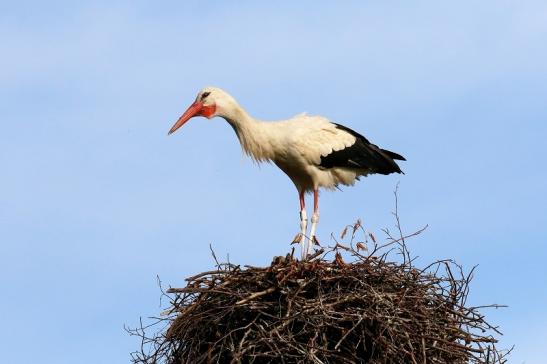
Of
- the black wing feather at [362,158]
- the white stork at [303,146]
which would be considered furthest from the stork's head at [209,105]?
the black wing feather at [362,158]

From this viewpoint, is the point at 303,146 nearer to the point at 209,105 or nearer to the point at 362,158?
the point at 362,158

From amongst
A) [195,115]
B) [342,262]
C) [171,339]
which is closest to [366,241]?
[342,262]

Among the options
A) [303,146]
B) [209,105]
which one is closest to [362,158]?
[303,146]

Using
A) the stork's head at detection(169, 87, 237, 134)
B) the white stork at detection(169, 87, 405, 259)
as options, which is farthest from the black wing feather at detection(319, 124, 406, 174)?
the stork's head at detection(169, 87, 237, 134)

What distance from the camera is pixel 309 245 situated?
33.2ft

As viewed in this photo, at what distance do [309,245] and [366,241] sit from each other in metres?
1.39

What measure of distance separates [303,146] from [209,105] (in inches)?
34.6

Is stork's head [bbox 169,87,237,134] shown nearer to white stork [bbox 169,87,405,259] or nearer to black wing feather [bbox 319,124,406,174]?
white stork [bbox 169,87,405,259]

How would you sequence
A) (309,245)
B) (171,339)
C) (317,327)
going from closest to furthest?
(317,327), (171,339), (309,245)

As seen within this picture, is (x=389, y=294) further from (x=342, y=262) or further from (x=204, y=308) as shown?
(x=204, y=308)

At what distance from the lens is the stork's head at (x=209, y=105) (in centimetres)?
1036

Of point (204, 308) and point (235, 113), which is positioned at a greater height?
point (235, 113)

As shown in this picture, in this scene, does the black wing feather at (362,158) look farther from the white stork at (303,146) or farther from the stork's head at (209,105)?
the stork's head at (209,105)

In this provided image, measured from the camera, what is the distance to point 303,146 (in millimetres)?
10297
